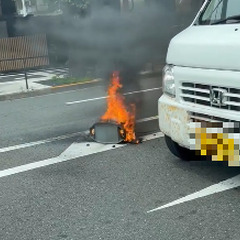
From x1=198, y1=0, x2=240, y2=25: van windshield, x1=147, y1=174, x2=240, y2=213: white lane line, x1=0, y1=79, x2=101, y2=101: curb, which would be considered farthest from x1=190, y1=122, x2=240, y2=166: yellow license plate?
x1=0, y1=79, x2=101, y2=101: curb

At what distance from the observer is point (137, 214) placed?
3.78 m

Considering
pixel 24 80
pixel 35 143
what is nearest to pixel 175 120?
pixel 35 143

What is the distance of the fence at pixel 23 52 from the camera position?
585 inches

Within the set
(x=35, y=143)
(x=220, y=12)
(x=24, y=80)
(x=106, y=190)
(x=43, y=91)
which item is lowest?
(x=24, y=80)

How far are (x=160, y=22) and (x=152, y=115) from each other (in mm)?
1565

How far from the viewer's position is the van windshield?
442 cm

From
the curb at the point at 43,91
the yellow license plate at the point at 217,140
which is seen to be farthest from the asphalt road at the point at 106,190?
the curb at the point at 43,91

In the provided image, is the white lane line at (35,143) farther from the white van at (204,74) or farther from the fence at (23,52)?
the fence at (23,52)

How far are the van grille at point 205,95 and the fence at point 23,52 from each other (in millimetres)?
11471

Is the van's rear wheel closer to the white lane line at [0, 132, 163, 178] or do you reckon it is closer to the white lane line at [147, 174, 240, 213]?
the white lane line at [147, 174, 240, 213]

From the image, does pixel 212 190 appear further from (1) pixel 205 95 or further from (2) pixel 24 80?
(2) pixel 24 80

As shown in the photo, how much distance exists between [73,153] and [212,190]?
206 cm

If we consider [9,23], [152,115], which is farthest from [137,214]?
[9,23]

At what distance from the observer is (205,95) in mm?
4020
